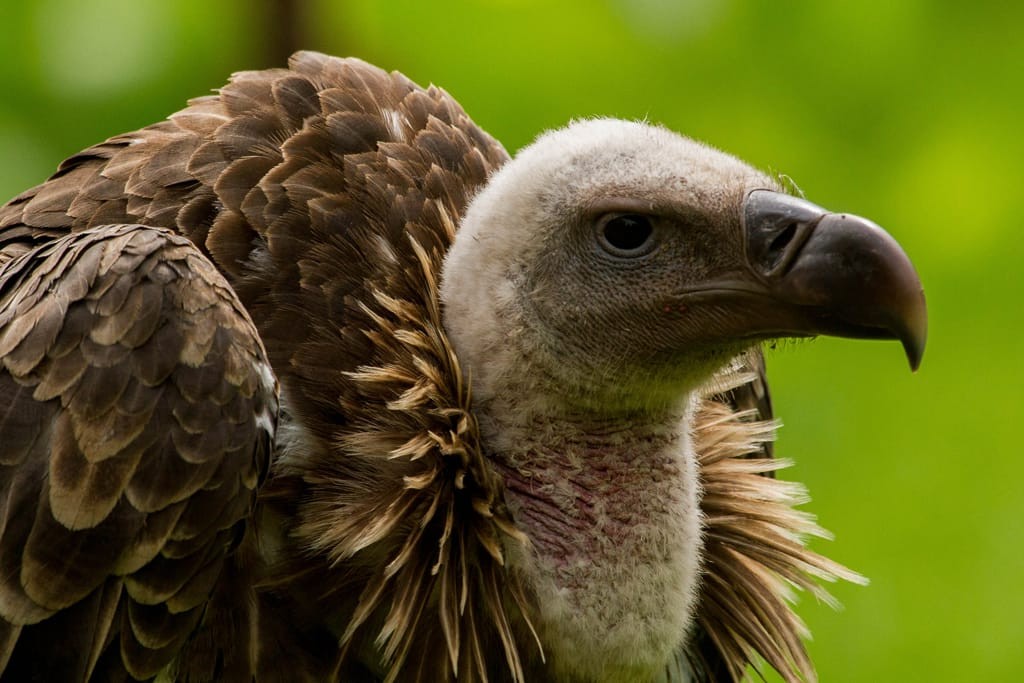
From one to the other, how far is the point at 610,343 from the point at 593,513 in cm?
41

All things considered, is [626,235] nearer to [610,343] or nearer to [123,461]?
[610,343]

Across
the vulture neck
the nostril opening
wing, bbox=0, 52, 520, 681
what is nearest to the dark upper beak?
the nostril opening

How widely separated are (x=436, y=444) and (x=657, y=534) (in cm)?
57

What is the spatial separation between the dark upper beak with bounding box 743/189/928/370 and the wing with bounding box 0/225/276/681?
3.87 ft

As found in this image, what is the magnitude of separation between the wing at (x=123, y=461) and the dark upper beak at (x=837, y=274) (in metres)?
1.18

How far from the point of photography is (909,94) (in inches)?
234

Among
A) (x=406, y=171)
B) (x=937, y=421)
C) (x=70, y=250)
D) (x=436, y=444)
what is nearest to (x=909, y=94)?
(x=937, y=421)

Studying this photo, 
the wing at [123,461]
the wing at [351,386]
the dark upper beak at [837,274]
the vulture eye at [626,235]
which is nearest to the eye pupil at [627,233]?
the vulture eye at [626,235]

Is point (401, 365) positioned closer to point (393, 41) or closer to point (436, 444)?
point (436, 444)

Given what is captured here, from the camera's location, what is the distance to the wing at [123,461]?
321 centimetres

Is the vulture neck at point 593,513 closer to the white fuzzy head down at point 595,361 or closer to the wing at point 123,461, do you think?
the white fuzzy head down at point 595,361

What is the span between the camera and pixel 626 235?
12.0ft

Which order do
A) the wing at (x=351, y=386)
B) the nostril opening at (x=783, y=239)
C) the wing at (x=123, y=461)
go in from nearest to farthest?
the wing at (x=123, y=461) → the nostril opening at (x=783, y=239) → the wing at (x=351, y=386)

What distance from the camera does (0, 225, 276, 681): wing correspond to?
10.5ft
